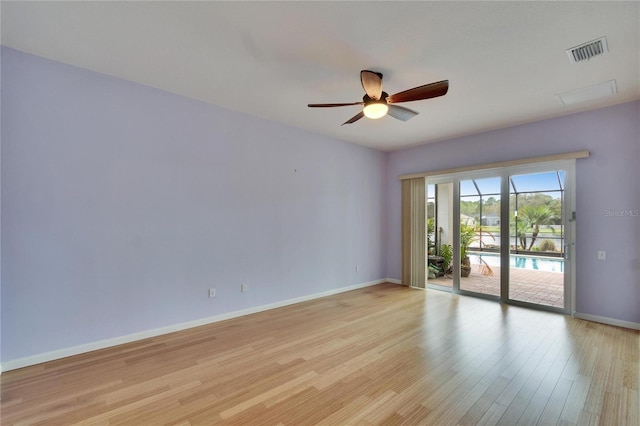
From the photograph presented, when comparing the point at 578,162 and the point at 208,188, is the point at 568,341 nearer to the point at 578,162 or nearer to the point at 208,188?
the point at 578,162

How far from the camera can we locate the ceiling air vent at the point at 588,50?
2.43 m

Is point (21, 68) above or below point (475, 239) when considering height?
above

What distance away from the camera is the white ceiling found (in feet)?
6.87

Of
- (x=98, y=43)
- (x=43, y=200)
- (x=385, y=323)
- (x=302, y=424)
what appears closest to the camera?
(x=302, y=424)

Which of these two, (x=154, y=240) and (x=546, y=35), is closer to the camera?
(x=546, y=35)

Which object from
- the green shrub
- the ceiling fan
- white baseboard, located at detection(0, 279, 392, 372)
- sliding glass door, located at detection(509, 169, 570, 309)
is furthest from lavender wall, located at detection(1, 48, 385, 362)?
the green shrub

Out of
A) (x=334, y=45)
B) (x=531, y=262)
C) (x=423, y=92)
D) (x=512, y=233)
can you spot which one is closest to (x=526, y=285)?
(x=531, y=262)

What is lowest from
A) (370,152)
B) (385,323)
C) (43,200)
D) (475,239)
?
(385,323)

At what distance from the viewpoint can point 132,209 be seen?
10.4 feet

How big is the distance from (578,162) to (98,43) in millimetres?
5895

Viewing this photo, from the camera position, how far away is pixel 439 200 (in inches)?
231

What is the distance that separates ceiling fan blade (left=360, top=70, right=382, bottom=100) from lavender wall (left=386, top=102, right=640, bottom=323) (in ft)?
10.4

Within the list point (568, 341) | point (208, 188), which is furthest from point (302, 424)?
point (568, 341)

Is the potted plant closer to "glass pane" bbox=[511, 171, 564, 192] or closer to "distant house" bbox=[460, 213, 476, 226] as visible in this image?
"distant house" bbox=[460, 213, 476, 226]
